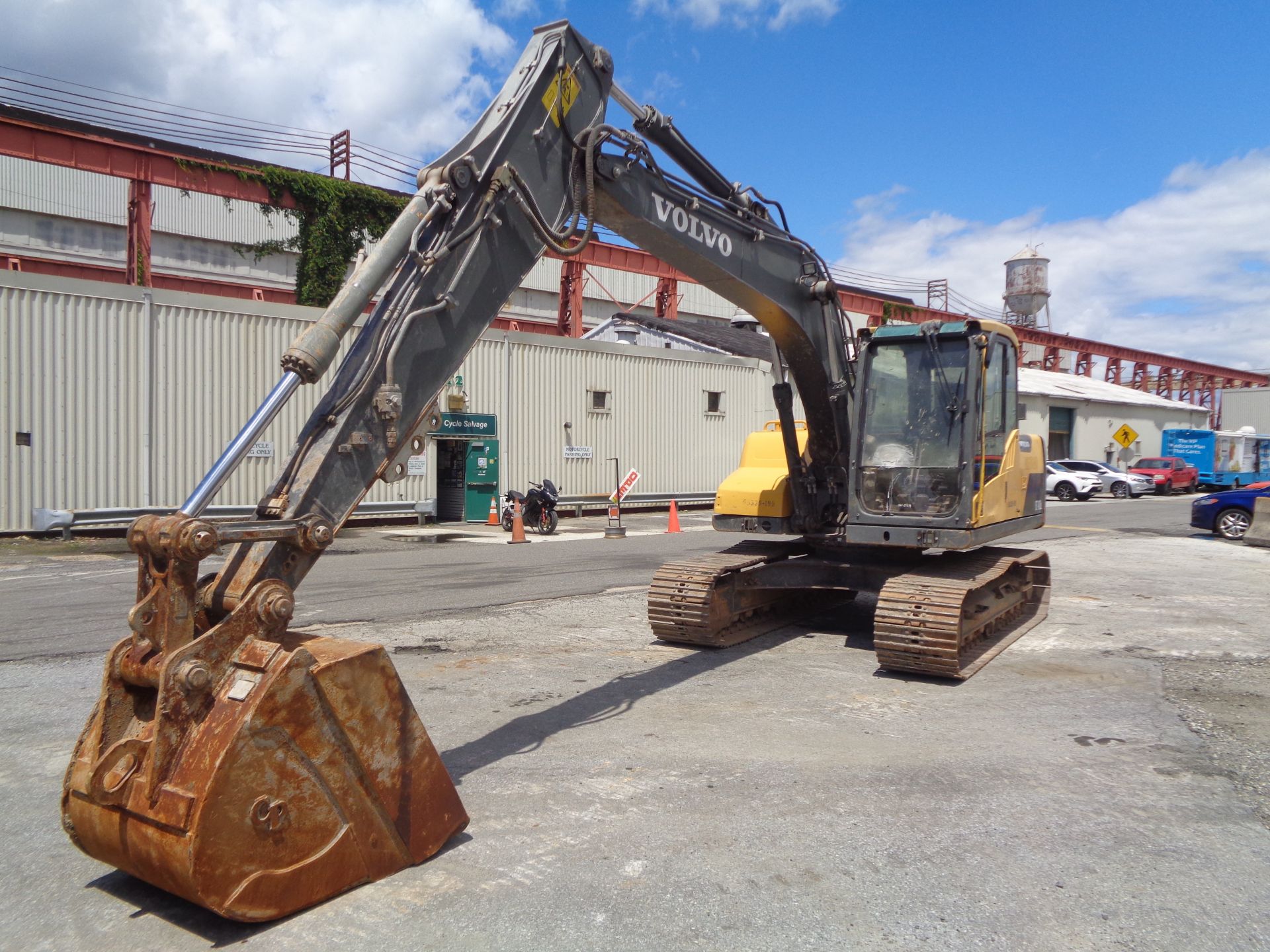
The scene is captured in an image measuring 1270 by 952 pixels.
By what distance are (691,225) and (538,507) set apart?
44.8ft

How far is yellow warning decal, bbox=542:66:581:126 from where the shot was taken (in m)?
5.76

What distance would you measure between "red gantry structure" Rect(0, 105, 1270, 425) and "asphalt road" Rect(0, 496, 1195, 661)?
4.90 metres

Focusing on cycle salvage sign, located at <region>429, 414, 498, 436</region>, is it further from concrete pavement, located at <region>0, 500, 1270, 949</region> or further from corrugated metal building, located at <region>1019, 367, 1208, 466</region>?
corrugated metal building, located at <region>1019, 367, 1208, 466</region>

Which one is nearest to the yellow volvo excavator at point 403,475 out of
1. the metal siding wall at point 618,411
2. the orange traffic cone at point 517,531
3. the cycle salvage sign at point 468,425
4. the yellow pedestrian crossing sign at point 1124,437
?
the orange traffic cone at point 517,531

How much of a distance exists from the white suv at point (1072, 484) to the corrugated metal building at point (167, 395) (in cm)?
2026

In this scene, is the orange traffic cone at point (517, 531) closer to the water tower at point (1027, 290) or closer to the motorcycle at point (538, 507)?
the motorcycle at point (538, 507)

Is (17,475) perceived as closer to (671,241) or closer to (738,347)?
(671,241)

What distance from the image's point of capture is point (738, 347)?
107 ft

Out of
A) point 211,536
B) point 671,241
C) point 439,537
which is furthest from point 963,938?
point 439,537

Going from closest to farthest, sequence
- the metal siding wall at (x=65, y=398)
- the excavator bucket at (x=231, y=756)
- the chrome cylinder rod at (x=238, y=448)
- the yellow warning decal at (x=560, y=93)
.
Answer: the excavator bucket at (x=231, y=756), the chrome cylinder rod at (x=238, y=448), the yellow warning decal at (x=560, y=93), the metal siding wall at (x=65, y=398)

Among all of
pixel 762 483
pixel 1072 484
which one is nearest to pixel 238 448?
pixel 762 483

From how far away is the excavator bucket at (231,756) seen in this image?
11.5 feet

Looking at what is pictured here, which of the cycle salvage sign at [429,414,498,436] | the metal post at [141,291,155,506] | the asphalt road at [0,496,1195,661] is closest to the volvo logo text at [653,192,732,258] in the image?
the asphalt road at [0,496,1195,661]

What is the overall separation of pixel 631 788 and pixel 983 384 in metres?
4.88
